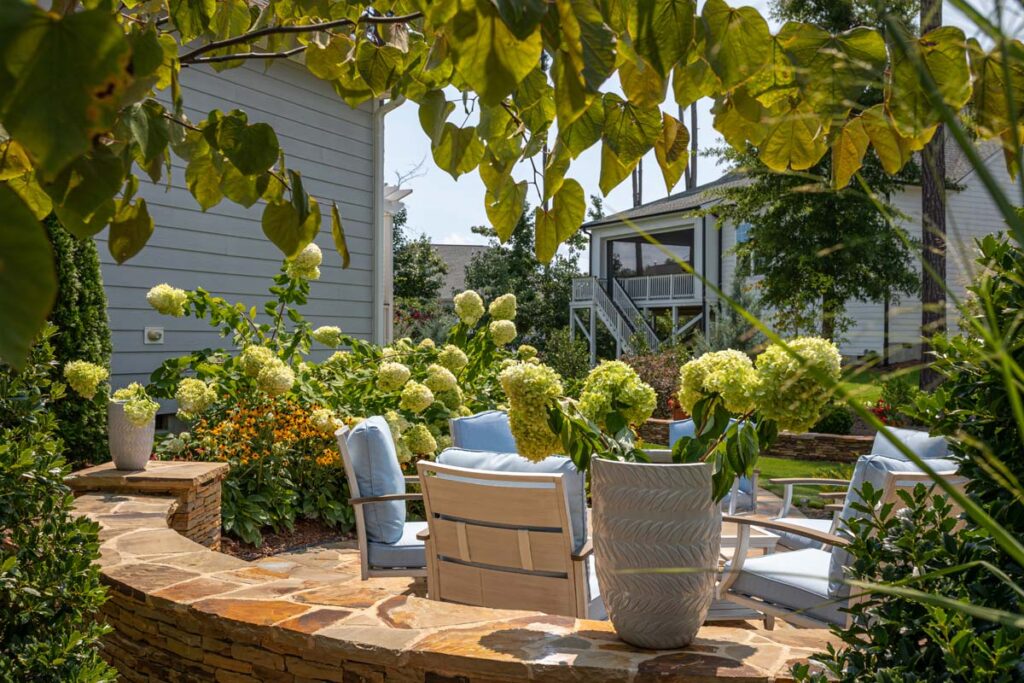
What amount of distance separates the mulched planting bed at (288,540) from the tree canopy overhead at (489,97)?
3.89 m

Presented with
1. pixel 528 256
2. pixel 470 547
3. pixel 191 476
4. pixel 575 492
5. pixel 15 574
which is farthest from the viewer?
pixel 528 256

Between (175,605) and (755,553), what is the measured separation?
13.4 ft

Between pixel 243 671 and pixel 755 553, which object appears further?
pixel 755 553

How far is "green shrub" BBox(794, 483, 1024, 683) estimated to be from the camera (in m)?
1.11

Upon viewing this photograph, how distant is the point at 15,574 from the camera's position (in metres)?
1.86

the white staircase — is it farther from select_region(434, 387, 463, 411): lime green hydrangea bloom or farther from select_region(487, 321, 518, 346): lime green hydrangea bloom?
select_region(434, 387, 463, 411): lime green hydrangea bloom

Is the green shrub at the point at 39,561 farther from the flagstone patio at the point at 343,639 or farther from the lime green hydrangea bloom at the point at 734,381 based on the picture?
the lime green hydrangea bloom at the point at 734,381

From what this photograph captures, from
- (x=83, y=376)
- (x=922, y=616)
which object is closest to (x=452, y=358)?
(x=83, y=376)

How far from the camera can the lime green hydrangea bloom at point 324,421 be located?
17.3ft

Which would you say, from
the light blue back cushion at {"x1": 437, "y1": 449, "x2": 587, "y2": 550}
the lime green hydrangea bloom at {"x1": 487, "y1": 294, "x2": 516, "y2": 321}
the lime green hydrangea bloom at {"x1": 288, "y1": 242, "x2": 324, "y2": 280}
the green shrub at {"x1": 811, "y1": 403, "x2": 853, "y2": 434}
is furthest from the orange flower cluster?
the green shrub at {"x1": 811, "y1": 403, "x2": 853, "y2": 434}

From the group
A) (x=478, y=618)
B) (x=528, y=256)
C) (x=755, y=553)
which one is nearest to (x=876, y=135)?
(x=478, y=618)

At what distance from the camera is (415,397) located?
5.49m

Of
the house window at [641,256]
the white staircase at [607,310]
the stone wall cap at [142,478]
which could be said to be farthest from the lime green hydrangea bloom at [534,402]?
the house window at [641,256]

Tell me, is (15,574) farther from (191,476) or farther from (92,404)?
(92,404)
